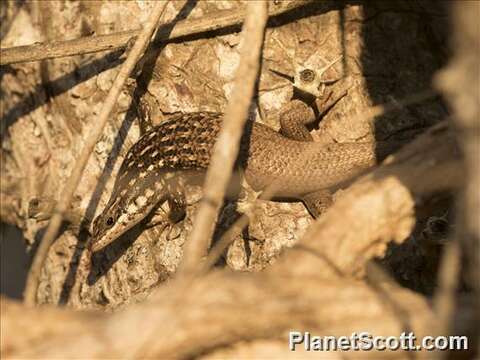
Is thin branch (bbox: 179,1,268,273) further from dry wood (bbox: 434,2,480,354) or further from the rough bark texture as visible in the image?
dry wood (bbox: 434,2,480,354)

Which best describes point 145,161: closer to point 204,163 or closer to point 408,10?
point 204,163

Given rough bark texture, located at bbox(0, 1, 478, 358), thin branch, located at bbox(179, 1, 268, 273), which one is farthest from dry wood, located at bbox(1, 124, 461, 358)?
thin branch, located at bbox(179, 1, 268, 273)

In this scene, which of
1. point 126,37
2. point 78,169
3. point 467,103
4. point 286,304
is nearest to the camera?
point 467,103

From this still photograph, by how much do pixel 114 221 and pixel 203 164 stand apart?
29.1 inches

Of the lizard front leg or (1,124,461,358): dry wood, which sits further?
the lizard front leg

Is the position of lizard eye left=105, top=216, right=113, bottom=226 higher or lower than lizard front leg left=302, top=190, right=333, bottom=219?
lower

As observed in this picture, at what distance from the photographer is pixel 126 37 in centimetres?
468

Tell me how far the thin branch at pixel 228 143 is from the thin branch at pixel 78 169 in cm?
65

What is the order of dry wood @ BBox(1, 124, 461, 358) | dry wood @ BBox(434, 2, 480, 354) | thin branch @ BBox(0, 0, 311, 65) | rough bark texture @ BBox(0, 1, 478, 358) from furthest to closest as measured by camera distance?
thin branch @ BBox(0, 0, 311, 65), rough bark texture @ BBox(0, 1, 478, 358), dry wood @ BBox(1, 124, 461, 358), dry wood @ BBox(434, 2, 480, 354)

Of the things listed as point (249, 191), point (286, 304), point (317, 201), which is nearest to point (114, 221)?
point (249, 191)

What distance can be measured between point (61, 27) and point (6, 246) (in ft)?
9.40

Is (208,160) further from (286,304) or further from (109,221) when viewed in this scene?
(286,304)

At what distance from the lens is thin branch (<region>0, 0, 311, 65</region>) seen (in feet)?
15.2

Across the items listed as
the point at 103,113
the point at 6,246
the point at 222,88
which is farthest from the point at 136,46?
the point at 6,246
